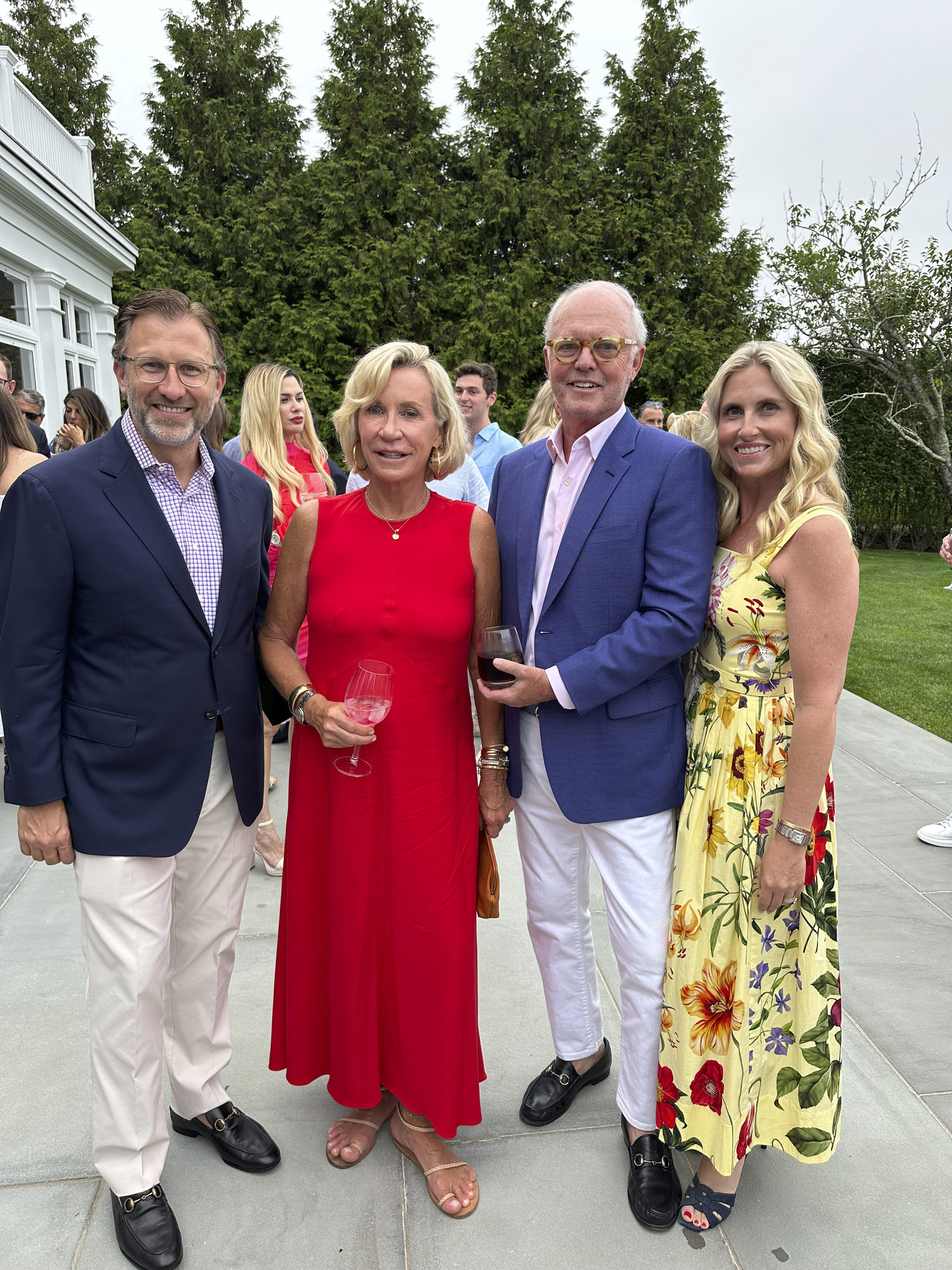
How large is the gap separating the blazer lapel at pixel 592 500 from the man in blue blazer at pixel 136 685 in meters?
0.81

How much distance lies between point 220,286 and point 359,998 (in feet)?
62.6

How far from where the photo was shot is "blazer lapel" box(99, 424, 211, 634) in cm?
196

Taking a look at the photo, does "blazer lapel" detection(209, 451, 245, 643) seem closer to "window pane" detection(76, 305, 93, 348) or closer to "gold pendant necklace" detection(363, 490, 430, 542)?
"gold pendant necklace" detection(363, 490, 430, 542)

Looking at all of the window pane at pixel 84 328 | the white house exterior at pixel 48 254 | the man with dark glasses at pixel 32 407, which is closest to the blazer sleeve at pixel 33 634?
the man with dark glasses at pixel 32 407

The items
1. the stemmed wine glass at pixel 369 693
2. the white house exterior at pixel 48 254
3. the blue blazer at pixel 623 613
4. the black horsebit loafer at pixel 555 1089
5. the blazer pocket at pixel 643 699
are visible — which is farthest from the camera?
the white house exterior at pixel 48 254

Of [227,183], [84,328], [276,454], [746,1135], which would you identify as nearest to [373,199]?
[227,183]

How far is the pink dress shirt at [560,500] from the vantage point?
2.24m

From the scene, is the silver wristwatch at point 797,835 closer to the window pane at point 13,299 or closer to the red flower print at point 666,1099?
the red flower print at point 666,1099

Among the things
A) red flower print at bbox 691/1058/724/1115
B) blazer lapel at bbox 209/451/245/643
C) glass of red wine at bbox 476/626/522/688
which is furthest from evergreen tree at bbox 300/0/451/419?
red flower print at bbox 691/1058/724/1115

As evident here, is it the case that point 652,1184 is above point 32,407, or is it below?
below

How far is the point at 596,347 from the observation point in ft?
7.16

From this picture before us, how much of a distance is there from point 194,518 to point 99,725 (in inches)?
21.7

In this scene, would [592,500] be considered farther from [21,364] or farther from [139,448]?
[21,364]

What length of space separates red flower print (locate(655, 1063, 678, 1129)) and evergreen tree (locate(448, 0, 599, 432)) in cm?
1639
